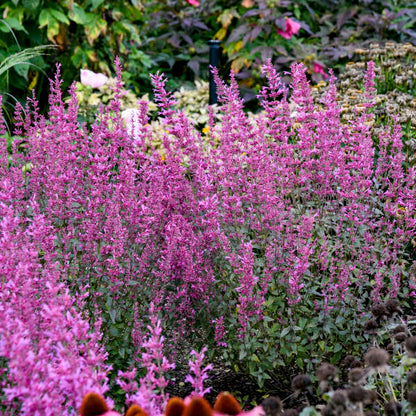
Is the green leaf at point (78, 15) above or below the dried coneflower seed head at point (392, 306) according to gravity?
below

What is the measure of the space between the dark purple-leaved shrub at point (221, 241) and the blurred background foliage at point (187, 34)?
119 inches

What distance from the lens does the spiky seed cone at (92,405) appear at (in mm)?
1847

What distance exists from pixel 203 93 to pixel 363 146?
402cm

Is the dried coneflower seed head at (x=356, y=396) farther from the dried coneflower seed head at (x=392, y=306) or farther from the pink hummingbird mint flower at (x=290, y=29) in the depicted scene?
the pink hummingbird mint flower at (x=290, y=29)

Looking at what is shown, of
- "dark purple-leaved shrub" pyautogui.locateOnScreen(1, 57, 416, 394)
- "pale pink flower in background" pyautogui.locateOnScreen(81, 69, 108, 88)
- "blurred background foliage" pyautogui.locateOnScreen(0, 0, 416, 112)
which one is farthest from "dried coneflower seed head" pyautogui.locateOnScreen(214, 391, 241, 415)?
"pale pink flower in background" pyautogui.locateOnScreen(81, 69, 108, 88)

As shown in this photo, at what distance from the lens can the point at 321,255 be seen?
2.93 metres

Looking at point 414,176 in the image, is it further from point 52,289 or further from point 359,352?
point 52,289

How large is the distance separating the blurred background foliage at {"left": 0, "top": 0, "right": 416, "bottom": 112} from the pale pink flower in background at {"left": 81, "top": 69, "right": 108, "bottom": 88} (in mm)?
543

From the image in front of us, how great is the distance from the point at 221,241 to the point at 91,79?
3715 mm

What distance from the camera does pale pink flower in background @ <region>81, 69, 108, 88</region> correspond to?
598 centimetres

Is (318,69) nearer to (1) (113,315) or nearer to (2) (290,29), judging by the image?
(2) (290,29)

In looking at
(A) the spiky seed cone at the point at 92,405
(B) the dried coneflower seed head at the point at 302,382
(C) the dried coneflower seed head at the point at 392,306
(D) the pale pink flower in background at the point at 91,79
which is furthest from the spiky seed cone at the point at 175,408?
(D) the pale pink flower in background at the point at 91,79

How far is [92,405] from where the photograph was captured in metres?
1.86

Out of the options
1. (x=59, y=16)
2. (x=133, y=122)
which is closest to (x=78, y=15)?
(x=59, y=16)
